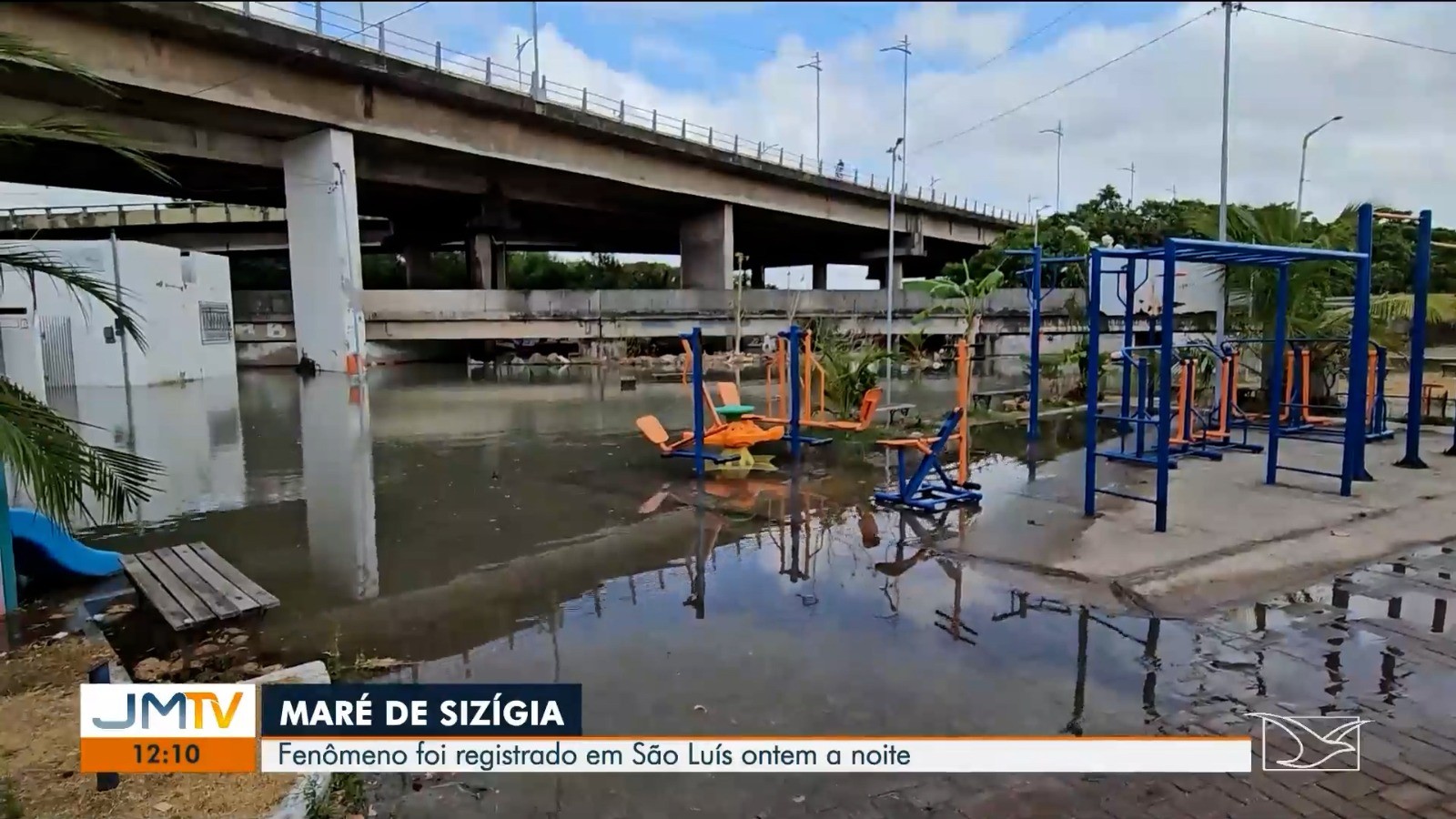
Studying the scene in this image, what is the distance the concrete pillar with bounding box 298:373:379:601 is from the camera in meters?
6.84

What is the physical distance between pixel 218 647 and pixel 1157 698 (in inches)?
211

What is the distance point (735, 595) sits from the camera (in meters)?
6.19

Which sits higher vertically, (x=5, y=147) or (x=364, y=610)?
(x=5, y=147)

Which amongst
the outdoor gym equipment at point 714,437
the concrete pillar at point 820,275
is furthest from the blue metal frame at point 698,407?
the concrete pillar at point 820,275

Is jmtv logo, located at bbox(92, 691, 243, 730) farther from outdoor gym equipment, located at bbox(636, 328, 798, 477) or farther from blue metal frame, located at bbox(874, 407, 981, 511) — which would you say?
outdoor gym equipment, located at bbox(636, 328, 798, 477)

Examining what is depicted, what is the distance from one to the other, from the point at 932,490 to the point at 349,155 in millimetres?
23685

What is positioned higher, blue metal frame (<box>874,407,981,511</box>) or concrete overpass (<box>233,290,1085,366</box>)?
concrete overpass (<box>233,290,1085,366</box>)

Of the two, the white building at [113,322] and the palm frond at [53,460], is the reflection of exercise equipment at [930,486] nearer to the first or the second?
the palm frond at [53,460]

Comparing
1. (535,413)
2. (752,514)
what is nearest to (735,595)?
(752,514)

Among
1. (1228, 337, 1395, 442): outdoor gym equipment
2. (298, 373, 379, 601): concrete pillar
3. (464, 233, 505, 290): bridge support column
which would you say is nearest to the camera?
(298, 373, 379, 601): concrete pillar

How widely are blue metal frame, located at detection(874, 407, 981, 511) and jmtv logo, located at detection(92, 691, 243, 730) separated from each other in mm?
6427

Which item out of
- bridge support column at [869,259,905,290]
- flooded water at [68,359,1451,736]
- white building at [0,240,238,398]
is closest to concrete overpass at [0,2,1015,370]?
white building at [0,240,238,398]

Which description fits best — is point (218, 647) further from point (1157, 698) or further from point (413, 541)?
point (1157, 698)

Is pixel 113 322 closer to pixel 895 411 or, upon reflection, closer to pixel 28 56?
pixel 895 411
